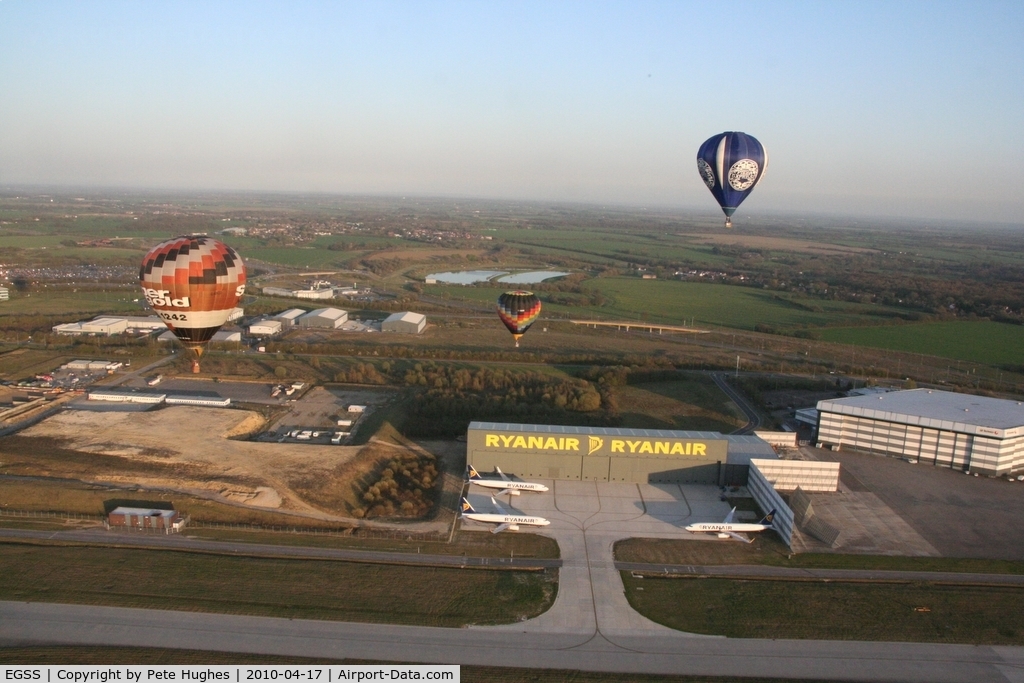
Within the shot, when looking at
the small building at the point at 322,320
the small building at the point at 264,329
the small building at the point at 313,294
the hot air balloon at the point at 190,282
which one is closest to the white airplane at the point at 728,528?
the hot air balloon at the point at 190,282

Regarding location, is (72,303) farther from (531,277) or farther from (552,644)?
(552,644)

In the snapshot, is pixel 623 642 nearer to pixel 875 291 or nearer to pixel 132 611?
pixel 132 611

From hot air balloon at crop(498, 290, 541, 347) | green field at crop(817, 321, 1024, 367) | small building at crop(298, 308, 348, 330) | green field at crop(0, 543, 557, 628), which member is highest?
hot air balloon at crop(498, 290, 541, 347)

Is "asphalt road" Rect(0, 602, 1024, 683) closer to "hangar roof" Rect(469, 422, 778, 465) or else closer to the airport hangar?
the airport hangar

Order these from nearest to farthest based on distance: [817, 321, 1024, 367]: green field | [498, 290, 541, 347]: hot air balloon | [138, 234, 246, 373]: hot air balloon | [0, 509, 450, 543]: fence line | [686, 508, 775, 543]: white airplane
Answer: [0, 509, 450, 543]: fence line < [686, 508, 775, 543]: white airplane < [138, 234, 246, 373]: hot air balloon < [498, 290, 541, 347]: hot air balloon < [817, 321, 1024, 367]: green field

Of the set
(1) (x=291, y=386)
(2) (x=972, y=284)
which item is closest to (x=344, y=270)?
(1) (x=291, y=386)

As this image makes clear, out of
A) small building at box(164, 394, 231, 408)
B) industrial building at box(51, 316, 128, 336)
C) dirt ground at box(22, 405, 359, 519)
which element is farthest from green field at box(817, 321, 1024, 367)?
industrial building at box(51, 316, 128, 336)
